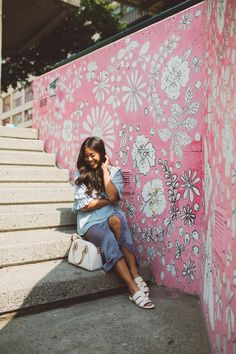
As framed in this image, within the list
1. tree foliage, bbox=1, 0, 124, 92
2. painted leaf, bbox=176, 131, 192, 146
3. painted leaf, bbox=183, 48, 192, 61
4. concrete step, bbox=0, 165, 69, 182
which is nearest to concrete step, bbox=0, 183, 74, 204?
concrete step, bbox=0, 165, 69, 182

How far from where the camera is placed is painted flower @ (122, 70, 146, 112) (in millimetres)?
3818

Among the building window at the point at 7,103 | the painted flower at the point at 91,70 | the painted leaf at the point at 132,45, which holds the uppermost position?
the building window at the point at 7,103

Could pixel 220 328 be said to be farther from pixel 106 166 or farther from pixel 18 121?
pixel 18 121

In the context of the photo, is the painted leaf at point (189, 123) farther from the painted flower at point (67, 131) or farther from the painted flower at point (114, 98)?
the painted flower at point (67, 131)

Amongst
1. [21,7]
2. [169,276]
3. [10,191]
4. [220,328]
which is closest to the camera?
[220,328]

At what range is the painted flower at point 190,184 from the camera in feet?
10.6

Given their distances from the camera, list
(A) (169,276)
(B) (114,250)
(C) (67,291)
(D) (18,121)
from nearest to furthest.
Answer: (C) (67,291) → (B) (114,250) → (A) (169,276) → (D) (18,121)

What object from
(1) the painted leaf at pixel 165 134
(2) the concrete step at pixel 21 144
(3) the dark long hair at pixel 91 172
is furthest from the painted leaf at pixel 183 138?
(2) the concrete step at pixel 21 144

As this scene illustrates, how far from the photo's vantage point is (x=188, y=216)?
3275mm

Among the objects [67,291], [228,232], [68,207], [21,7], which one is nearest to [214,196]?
[228,232]

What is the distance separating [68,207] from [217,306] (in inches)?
99.3

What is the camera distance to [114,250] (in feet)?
10.5

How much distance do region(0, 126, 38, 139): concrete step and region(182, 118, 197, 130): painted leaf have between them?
3104 mm

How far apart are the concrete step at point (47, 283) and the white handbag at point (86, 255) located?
5 centimetres
